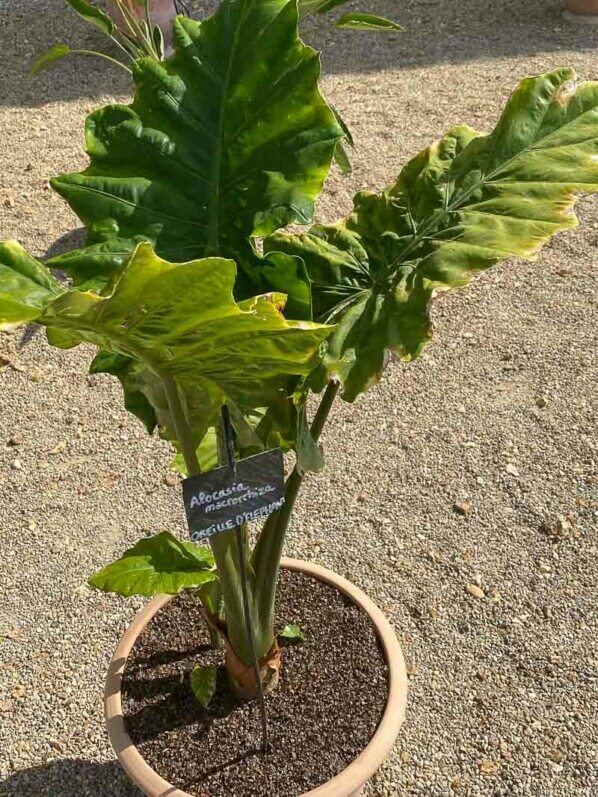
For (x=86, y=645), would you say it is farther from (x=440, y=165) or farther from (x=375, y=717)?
(x=440, y=165)

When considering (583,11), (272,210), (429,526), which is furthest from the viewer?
(583,11)

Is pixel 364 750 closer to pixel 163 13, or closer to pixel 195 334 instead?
pixel 195 334

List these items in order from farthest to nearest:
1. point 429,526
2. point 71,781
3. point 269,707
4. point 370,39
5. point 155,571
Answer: point 370,39, point 429,526, point 71,781, point 269,707, point 155,571

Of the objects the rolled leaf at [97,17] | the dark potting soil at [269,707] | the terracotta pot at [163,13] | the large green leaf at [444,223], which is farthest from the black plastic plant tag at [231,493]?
the terracotta pot at [163,13]

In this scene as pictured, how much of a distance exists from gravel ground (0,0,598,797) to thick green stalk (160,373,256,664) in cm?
57

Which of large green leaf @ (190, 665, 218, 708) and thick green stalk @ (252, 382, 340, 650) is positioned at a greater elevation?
thick green stalk @ (252, 382, 340, 650)

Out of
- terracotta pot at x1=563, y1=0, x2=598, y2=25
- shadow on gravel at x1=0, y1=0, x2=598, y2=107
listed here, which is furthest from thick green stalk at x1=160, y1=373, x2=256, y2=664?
terracotta pot at x1=563, y1=0, x2=598, y2=25

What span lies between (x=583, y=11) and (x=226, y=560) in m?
4.92

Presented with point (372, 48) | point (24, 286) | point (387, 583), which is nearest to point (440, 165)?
point (24, 286)

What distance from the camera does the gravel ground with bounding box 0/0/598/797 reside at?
193 centimetres

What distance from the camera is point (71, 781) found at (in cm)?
187

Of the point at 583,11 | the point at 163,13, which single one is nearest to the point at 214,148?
the point at 163,13

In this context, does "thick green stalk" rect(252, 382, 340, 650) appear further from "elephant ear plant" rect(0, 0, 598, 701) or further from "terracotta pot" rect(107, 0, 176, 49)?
"terracotta pot" rect(107, 0, 176, 49)

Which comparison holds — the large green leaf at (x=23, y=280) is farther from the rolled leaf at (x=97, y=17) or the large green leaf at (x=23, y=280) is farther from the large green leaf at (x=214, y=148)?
the rolled leaf at (x=97, y=17)
